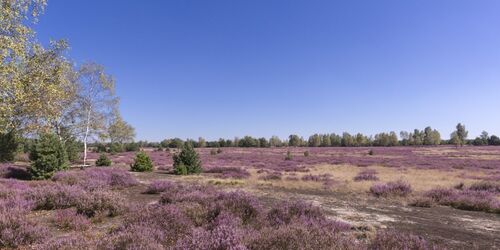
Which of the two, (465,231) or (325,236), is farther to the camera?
(465,231)

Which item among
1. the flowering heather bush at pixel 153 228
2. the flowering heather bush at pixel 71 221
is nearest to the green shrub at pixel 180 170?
the flowering heather bush at pixel 71 221

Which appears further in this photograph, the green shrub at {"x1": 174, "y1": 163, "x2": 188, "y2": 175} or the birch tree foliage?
the green shrub at {"x1": 174, "y1": 163, "x2": 188, "y2": 175}

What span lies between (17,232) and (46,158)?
15915 millimetres

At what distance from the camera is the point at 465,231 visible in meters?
9.18

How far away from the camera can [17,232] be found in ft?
21.6

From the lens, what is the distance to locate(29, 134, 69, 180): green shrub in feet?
65.4

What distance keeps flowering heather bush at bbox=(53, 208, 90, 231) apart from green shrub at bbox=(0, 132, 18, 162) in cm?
2226

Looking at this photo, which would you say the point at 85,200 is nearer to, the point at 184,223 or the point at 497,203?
the point at 184,223

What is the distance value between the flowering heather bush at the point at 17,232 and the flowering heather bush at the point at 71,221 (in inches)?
35.2

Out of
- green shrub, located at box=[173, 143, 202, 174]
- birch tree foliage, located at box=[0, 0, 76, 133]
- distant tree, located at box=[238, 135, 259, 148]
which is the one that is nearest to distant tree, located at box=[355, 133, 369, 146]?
distant tree, located at box=[238, 135, 259, 148]

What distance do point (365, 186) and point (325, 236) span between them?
16.3 m

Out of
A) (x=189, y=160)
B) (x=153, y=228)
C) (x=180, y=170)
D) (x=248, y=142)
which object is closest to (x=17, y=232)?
(x=153, y=228)

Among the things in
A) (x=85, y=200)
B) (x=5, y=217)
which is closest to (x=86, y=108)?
(x=85, y=200)

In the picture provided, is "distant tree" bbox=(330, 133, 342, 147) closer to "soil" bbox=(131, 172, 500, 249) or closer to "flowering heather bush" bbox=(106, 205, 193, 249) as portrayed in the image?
"soil" bbox=(131, 172, 500, 249)
